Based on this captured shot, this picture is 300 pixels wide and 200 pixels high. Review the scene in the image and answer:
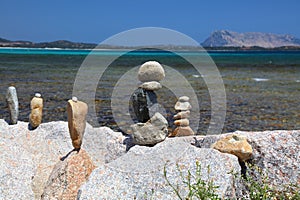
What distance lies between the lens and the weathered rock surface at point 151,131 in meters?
7.16

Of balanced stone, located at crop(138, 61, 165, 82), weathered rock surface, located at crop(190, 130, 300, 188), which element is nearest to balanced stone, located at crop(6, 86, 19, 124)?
balanced stone, located at crop(138, 61, 165, 82)

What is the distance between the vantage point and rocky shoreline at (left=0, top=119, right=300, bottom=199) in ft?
19.4

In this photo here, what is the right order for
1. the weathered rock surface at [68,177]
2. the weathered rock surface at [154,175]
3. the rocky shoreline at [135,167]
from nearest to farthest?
1. the weathered rock surface at [154,175]
2. the rocky shoreline at [135,167]
3. the weathered rock surface at [68,177]

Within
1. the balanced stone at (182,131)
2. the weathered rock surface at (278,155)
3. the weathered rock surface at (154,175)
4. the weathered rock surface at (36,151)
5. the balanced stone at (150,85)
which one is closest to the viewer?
the weathered rock surface at (154,175)

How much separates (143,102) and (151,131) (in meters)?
0.57

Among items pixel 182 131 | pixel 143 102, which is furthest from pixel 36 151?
pixel 182 131

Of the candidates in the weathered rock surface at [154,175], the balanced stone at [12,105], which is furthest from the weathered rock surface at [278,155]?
the balanced stone at [12,105]

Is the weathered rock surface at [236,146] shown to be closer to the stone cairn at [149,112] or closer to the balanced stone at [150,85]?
the stone cairn at [149,112]

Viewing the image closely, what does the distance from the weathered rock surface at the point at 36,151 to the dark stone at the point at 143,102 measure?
2.48 feet

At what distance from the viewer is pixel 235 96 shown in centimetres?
1833

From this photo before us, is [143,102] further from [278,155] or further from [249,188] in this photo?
[249,188]

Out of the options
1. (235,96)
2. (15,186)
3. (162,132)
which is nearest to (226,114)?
(235,96)

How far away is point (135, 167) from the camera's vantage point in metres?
6.39

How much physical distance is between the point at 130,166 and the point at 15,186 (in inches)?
77.0
